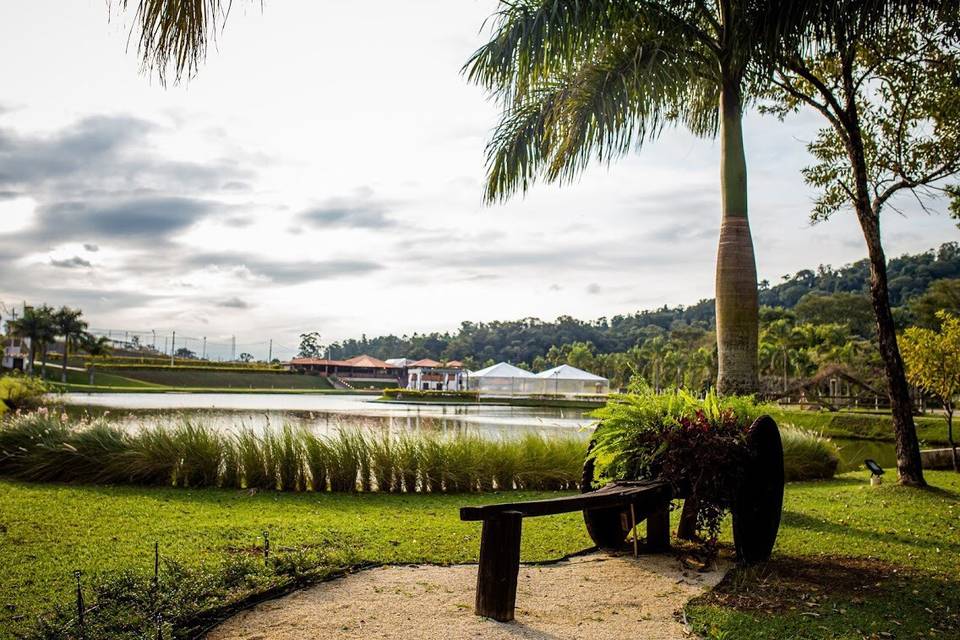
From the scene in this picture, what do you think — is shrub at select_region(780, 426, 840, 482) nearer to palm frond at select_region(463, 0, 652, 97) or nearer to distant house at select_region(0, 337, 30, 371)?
palm frond at select_region(463, 0, 652, 97)

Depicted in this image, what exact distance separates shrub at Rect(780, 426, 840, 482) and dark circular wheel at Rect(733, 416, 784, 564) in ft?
22.2

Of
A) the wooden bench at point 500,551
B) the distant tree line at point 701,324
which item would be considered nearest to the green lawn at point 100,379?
the distant tree line at point 701,324

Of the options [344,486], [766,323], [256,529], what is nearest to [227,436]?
[344,486]

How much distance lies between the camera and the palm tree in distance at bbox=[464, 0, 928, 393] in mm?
6996

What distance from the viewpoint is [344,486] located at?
9078 millimetres

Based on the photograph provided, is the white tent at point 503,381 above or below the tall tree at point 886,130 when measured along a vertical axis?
below

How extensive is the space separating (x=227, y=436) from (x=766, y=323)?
197 feet

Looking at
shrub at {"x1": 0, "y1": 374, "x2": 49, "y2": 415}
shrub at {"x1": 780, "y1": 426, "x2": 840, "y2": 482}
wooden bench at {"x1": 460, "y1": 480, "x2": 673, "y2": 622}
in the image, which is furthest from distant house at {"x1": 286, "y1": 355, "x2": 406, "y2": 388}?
wooden bench at {"x1": 460, "y1": 480, "x2": 673, "y2": 622}

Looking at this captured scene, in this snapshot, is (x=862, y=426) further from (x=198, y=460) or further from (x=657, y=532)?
(x=198, y=460)

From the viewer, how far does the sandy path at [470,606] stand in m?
3.90

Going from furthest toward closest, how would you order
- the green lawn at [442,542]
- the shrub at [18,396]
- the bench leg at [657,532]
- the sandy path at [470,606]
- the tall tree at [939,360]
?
1. the shrub at [18,396]
2. the tall tree at [939,360]
3. the bench leg at [657,532]
4. the green lawn at [442,542]
5. the sandy path at [470,606]

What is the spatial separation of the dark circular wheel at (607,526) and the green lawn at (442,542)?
33 cm

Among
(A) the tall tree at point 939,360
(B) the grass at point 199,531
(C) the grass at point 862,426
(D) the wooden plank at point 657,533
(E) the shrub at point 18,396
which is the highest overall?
(A) the tall tree at point 939,360

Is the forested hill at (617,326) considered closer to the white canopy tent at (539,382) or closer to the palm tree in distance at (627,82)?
Answer: the white canopy tent at (539,382)
